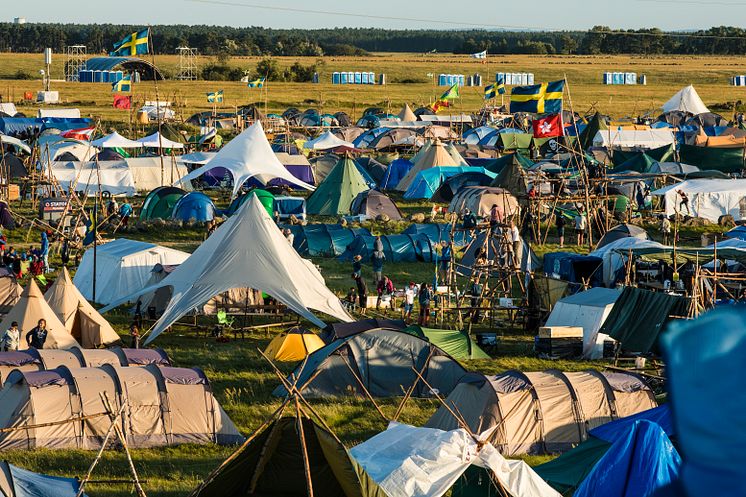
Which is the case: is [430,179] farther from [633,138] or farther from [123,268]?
[123,268]

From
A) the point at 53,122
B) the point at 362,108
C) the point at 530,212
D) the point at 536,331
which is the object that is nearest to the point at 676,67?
the point at 362,108

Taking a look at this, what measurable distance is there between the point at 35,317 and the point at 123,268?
4681 millimetres

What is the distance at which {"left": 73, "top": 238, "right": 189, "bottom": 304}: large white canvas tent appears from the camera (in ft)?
77.3

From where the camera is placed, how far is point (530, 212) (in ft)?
105

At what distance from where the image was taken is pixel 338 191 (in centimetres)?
3631

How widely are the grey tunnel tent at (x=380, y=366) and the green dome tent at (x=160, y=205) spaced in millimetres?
17015

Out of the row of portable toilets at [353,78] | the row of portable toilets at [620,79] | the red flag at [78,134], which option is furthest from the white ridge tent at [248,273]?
the row of portable toilets at [620,79]

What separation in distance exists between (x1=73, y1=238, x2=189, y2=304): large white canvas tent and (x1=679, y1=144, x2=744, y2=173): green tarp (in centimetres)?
2597

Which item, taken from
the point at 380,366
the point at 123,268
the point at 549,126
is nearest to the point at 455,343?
the point at 380,366

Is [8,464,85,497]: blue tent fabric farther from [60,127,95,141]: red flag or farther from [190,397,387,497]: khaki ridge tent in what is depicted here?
[60,127,95,141]: red flag

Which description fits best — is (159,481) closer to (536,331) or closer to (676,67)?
(536,331)

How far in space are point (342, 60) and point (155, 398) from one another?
12549 centimetres

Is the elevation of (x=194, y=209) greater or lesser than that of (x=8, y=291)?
greater

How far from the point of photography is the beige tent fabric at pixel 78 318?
19.7 m
